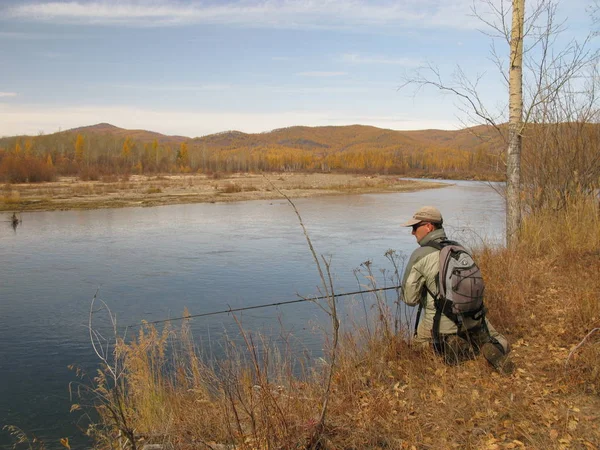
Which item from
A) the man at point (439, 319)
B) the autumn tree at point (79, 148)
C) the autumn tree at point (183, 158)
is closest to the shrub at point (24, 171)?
the man at point (439, 319)

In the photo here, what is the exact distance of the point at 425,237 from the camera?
432 cm

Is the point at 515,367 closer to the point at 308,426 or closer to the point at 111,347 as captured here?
the point at 308,426

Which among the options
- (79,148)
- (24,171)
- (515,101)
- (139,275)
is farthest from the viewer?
(79,148)

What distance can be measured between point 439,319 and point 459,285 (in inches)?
15.2

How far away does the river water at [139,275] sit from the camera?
600 centimetres

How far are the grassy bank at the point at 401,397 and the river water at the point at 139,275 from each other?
0.95m

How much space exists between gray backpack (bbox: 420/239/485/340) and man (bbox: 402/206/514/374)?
0.08 metres

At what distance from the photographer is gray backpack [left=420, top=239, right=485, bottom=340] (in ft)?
12.9

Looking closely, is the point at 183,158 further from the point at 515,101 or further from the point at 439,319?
the point at 439,319

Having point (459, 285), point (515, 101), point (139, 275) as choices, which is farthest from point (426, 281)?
point (139, 275)

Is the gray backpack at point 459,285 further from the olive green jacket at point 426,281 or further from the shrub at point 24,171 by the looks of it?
the shrub at point 24,171

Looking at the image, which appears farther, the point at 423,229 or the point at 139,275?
the point at 139,275

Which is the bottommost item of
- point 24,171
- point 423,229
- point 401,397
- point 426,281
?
point 401,397

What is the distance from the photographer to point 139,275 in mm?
10781
